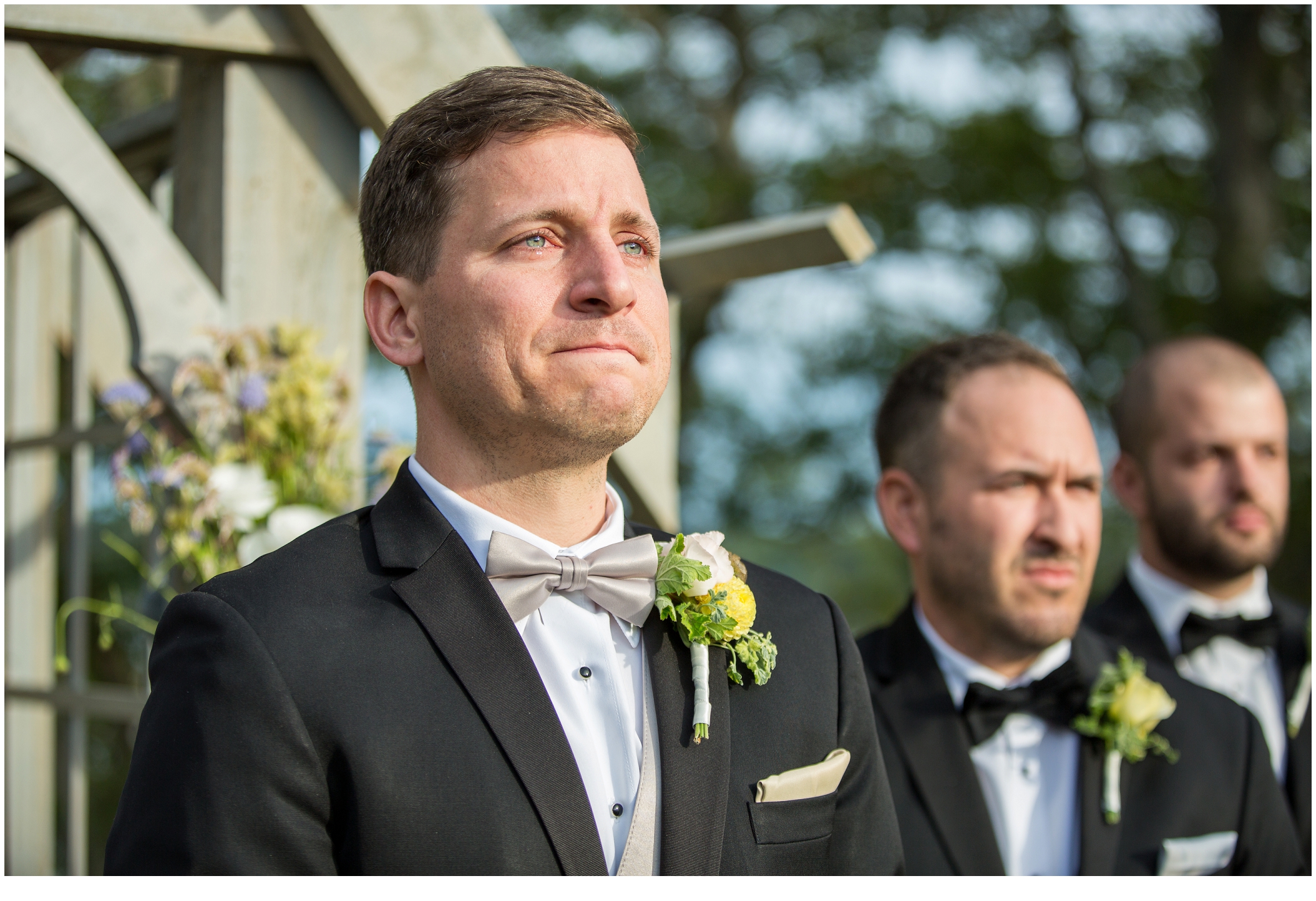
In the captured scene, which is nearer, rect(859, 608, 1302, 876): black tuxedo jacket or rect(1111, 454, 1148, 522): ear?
rect(859, 608, 1302, 876): black tuxedo jacket

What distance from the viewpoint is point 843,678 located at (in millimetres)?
1961

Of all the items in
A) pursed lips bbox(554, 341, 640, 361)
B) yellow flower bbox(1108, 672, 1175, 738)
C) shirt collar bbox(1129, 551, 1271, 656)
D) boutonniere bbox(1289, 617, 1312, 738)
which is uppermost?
pursed lips bbox(554, 341, 640, 361)

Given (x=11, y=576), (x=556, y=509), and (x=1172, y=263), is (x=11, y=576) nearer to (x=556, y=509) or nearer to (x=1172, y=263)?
(x=556, y=509)

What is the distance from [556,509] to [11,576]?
3537mm

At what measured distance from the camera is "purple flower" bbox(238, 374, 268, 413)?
2826 mm

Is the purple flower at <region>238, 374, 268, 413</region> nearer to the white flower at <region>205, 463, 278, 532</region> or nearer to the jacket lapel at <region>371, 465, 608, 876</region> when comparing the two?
the white flower at <region>205, 463, 278, 532</region>

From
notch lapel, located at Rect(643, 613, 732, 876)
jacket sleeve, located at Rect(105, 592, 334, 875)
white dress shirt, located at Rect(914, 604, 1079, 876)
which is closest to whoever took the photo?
jacket sleeve, located at Rect(105, 592, 334, 875)

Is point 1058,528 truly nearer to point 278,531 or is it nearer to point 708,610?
point 708,610

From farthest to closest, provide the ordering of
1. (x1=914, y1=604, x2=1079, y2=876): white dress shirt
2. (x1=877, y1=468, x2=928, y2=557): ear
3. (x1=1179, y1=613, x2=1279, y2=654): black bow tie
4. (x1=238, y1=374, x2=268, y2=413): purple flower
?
(x1=1179, y1=613, x2=1279, y2=654): black bow tie < (x1=877, y1=468, x2=928, y2=557): ear < (x1=238, y1=374, x2=268, y2=413): purple flower < (x1=914, y1=604, x2=1079, y2=876): white dress shirt

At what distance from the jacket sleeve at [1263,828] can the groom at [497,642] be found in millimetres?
1309

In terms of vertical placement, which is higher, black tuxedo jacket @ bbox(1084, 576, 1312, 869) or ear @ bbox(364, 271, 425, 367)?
ear @ bbox(364, 271, 425, 367)

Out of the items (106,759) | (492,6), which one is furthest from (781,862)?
(492,6)

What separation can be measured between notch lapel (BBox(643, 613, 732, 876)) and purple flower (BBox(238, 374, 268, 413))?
1.42m

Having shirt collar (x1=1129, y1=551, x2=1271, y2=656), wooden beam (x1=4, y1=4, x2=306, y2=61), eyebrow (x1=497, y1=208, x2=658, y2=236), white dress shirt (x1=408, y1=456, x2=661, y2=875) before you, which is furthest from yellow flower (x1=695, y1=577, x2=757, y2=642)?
shirt collar (x1=1129, y1=551, x2=1271, y2=656)
